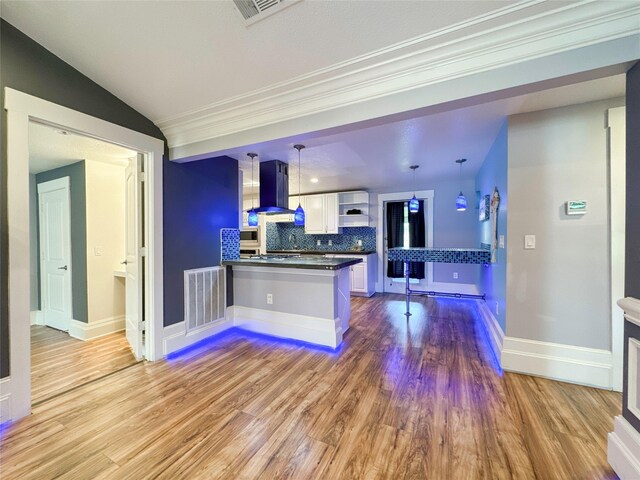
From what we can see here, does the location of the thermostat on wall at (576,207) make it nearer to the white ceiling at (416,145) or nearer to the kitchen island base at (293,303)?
the white ceiling at (416,145)

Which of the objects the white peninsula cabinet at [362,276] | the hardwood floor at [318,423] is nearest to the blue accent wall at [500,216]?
the hardwood floor at [318,423]

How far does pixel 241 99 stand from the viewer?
2176 mm

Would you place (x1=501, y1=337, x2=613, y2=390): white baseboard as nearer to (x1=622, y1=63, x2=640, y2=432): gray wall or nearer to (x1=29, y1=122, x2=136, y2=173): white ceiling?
(x1=622, y1=63, x2=640, y2=432): gray wall

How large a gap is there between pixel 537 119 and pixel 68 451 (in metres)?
4.32

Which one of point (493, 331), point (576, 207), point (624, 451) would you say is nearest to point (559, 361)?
point (493, 331)

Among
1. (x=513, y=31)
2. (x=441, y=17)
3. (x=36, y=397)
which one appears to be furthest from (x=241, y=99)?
(x=36, y=397)

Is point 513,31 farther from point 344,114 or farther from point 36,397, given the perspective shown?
point 36,397

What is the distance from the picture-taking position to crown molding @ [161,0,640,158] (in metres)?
1.28

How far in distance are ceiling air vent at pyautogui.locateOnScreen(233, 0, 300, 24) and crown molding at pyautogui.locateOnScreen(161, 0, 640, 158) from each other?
45cm

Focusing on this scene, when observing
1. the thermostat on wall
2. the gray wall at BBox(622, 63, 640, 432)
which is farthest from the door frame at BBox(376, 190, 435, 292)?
the gray wall at BBox(622, 63, 640, 432)

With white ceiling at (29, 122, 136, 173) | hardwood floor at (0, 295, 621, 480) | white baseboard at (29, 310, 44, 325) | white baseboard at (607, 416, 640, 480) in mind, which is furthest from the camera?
white baseboard at (29, 310, 44, 325)

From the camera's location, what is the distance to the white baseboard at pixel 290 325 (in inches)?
116

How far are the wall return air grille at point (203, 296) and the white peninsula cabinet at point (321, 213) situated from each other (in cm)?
280

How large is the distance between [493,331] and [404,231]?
3.05 metres
